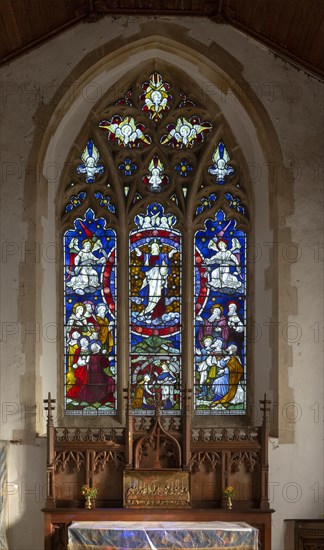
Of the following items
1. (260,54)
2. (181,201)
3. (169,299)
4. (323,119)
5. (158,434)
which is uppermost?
(260,54)

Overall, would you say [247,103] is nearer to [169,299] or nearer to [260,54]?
[260,54]

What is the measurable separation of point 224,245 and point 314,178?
109 centimetres

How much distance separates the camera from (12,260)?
8.26 metres

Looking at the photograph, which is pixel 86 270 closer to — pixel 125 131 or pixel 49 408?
pixel 125 131

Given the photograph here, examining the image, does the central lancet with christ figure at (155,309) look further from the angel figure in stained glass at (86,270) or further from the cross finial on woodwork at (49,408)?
the cross finial on woodwork at (49,408)

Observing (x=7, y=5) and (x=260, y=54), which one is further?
(x=260, y=54)

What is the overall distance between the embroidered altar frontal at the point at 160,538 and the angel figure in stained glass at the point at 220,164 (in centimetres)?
331

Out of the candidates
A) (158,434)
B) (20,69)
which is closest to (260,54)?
(20,69)

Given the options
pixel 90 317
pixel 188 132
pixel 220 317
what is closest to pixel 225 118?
pixel 188 132

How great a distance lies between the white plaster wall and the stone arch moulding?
0.09 ft

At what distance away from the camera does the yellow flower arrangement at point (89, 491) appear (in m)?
7.78

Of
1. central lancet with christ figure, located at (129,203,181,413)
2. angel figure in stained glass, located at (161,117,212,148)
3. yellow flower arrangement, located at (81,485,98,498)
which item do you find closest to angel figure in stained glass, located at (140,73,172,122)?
angel figure in stained glass, located at (161,117,212,148)

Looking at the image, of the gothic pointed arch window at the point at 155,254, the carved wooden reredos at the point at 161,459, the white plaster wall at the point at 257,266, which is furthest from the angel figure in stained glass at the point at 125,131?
the carved wooden reredos at the point at 161,459

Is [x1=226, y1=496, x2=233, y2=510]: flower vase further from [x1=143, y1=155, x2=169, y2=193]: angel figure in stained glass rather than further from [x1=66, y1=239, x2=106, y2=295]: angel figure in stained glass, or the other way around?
[x1=143, y1=155, x2=169, y2=193]: angel figure in stained glass
